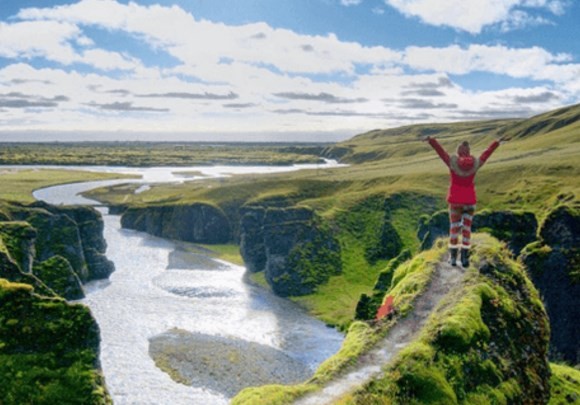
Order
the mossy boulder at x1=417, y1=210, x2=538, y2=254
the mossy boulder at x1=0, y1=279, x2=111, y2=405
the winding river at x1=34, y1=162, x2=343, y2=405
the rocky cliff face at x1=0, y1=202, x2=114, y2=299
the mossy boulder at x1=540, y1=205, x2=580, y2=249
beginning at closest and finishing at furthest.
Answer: the mossy boulder at x1=0, y1=279, x2=111, y2=405, the mossy boulder at x1=540, y1=205, x2=580, y2=249, the mossy boulder at x1=417, y1=210, x2=538, y2=254, the winding river at x1=34, y1=162, x2=343, y2=405, the rocky cliff face at x1=0, y1=202, x2=114, y2=299

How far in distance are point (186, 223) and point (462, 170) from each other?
162 m

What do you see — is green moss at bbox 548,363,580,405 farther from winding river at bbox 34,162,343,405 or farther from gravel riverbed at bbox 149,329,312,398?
gravel riverbed at bbox 149,329,312,398

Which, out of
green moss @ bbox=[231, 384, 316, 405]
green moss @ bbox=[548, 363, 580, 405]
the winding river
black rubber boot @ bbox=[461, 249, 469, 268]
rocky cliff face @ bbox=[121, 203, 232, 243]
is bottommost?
the winding river

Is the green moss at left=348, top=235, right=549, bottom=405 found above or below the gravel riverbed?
above

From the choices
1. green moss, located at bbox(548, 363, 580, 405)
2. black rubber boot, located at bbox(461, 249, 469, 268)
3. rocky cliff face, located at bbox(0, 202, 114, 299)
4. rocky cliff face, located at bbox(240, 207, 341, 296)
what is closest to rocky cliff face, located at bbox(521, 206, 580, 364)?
green moss, located at bbox(548, 363, 580, 405)

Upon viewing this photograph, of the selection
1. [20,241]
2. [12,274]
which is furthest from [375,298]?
[20,241]

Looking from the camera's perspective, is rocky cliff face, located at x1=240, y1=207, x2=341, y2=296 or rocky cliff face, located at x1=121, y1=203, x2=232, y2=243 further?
rocky cliff face, located at x1=121, y1=203, x2=232, y2=243

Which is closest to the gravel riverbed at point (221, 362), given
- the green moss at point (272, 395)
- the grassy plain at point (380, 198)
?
the grassy plain at point (380, 198)

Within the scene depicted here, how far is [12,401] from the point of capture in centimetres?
2841

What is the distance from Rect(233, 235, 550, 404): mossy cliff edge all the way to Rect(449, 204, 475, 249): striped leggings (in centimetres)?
138

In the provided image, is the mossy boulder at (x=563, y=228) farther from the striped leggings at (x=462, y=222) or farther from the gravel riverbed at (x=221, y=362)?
the gravel riverbed at (x=221, y=362)

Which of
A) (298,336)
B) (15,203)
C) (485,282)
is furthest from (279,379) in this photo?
(15,203)

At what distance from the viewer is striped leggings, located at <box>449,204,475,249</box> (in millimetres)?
27328

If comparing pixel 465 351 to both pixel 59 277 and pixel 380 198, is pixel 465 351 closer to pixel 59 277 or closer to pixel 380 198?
pixel 59 277
